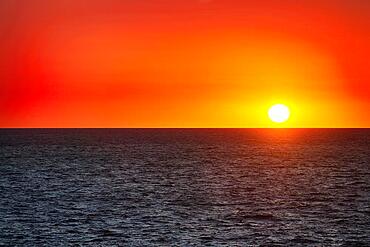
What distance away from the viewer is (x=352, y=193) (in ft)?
294

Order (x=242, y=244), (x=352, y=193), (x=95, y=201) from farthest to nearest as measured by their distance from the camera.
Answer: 1. (x=352, y=193)
2. (x=95, y=201)
3. (x=242, y=244)

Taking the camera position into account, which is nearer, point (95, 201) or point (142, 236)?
point (142, 236)

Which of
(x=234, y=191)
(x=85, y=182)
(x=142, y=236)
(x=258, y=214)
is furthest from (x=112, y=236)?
(x=85, y=182)

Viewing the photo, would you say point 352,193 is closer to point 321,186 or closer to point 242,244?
point 321,186

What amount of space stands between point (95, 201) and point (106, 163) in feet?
239

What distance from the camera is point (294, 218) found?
68500 millimetres

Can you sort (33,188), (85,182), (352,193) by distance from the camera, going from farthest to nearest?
1. (85,182)
2. (33,188)
3. (352,193)

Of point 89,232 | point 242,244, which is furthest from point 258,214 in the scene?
point 89,232

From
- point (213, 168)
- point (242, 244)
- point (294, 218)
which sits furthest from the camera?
point (213, 168)

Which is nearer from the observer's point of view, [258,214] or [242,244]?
[242,244]

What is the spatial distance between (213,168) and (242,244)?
86325 millimetres

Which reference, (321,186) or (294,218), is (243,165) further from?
(294,218)

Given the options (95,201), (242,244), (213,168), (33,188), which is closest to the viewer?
(242,244)

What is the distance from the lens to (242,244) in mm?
54938
